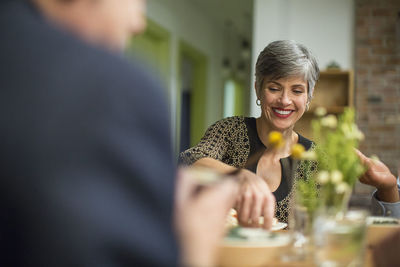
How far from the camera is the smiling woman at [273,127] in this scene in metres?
1.94

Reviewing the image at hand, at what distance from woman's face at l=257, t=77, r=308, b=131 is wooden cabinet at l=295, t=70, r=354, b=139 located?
254 centimetres

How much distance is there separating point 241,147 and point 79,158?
160cm

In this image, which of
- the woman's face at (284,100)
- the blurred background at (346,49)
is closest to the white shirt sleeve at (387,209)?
the woman's face at (284,100)

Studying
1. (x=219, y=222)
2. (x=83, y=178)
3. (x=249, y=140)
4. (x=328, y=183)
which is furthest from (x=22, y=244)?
(x=249, y=140)

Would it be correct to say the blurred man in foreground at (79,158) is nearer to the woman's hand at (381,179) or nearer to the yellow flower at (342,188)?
the yellow flower at (342,188)

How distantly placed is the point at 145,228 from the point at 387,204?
136 cm

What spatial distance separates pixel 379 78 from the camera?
4789mm

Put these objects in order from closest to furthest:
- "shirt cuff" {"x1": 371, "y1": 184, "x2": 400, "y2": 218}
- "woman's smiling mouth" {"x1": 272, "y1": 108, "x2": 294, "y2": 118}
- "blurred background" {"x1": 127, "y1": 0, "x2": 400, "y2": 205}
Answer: "shirt cuff" {"x1": 371, "y1": 184, "x2": 400, "y2": 218}
"woman's smiling mouth" {"x1": 272, "y1": 108, "x2": 294, "y2": 118}
"blurred background" {"x1": 127, "y1": 0, "x2": 400, "y2": 205}

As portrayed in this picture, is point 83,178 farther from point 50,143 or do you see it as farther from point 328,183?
point 328,183

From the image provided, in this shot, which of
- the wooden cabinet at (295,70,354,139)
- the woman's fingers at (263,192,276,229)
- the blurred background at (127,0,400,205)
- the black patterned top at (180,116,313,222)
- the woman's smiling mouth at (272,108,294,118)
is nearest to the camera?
the woman's fingers at (263,192,276,229)

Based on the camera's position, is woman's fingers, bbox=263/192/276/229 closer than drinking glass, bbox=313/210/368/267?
No

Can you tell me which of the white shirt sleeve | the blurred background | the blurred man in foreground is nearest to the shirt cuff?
the white shirt sleeve

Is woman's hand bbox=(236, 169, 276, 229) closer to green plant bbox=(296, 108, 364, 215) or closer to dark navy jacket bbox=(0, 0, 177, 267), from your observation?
green plant bbox=(296, 108, 364, 215)

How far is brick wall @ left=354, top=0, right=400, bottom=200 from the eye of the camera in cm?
473
